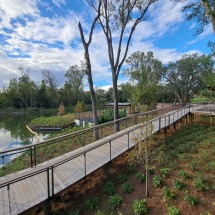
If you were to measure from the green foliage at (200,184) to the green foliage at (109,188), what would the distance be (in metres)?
2.51

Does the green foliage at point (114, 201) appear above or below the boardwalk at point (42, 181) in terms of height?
below

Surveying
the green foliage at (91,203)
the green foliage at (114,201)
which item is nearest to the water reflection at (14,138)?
the green foliage at (91,203)

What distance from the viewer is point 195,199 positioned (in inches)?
207

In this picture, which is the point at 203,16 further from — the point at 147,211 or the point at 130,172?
the point at 147,211

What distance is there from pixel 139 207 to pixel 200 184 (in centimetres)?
200

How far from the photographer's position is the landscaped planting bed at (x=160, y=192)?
5.21 meters

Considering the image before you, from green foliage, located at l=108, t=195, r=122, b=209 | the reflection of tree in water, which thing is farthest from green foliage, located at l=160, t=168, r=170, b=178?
the reflection of tree in water

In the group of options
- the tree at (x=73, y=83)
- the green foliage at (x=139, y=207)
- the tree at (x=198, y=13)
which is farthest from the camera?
the tree at (x=73, y=83)

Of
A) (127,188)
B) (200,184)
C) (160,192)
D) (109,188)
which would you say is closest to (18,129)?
(109,188)

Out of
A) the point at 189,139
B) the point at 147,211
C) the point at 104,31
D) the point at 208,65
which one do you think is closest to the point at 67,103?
the point at 208,65

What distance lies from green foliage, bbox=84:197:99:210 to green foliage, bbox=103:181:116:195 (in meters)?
0.49

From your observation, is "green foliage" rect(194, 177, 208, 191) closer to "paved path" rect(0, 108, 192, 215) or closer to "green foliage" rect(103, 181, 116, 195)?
"green foliage" rect(103, 181, 116, 195)

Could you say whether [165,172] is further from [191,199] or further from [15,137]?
[15,137]

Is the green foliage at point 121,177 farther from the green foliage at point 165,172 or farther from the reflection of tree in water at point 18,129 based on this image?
the reflection of tree in water at point 18,129
